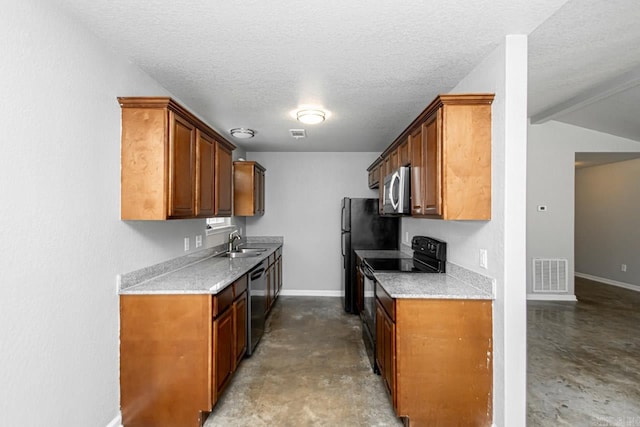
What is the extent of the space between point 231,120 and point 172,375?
8.75ft

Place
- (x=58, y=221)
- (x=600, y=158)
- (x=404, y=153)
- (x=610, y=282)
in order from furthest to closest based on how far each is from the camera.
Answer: (x=610, y=282) → (x=600, y=158) → (x=404, y=153) → (x=58, y=221)

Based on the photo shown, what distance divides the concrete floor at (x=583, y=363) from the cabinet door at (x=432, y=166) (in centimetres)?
162

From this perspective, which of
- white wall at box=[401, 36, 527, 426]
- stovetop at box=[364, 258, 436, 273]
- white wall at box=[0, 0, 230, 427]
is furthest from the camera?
stovetop at box=[364, 258, 436, 273]

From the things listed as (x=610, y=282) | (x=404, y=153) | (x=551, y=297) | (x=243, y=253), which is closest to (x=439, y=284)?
(x=404, y=153)

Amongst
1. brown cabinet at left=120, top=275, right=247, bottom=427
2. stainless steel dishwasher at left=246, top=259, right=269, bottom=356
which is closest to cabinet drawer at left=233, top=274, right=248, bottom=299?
stainless steel dishwasher at left=246, top=259, right=269, bottom=356

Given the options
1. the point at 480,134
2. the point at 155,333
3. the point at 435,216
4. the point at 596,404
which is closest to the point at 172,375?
the point at 155,333

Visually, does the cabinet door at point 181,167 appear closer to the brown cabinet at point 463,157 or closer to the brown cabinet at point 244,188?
the brown cabinet at point 463,157

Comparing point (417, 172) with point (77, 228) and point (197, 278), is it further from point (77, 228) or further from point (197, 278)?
point (77, 228)

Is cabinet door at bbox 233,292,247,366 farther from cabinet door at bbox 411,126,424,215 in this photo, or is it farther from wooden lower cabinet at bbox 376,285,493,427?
cabinet door at bbox 411,126,424,215

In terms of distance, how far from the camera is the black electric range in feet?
9.11

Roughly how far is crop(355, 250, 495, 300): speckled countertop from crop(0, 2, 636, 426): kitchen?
4.6 inches

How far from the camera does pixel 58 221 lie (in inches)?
63.7

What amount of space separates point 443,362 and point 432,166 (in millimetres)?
1297

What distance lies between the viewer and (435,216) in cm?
223
